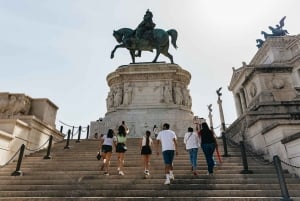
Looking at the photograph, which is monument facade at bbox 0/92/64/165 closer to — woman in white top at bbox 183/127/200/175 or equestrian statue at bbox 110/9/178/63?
woman in white top at bbox 183/127/200/175

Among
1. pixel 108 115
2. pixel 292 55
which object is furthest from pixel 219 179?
pixel 292 55

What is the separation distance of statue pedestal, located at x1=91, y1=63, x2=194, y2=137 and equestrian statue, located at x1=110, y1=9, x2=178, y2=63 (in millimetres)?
1865

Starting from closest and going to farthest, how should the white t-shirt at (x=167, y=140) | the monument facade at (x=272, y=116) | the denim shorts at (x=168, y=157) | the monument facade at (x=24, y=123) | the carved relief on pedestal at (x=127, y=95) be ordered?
the denim shorts at (x=168, y=157) → the white t-shirt at (x=167, y=140) → the monument facade at (x=272, y=116) → the monument facade at (x=24, y=123) → the carved relief on pedestal at (x=127, y=95)

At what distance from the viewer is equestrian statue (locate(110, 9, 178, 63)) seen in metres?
21.2

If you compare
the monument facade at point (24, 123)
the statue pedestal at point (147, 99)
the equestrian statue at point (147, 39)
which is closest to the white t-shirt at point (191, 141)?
the monument facade at point (24, 123)

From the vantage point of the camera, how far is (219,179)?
7.05 metres

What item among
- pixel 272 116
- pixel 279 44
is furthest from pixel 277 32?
pixel 272 116

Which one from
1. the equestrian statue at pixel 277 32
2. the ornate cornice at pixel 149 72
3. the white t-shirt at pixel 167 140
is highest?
the equestrian statue at pixel 277 32

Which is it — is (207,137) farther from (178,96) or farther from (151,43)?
(151,43)

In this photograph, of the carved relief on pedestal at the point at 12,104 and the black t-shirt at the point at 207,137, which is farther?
the carved relief on pedestal at the point at 12,104

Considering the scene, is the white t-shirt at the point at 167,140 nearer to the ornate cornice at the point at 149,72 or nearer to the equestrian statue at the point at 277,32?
the ornate cornice at the point at 149,72

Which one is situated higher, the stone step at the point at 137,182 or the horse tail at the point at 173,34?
the horse tail at the point at 173,34

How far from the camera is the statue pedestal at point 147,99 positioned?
17625 millimetres

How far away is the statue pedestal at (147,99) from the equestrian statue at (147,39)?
187 centimetres
